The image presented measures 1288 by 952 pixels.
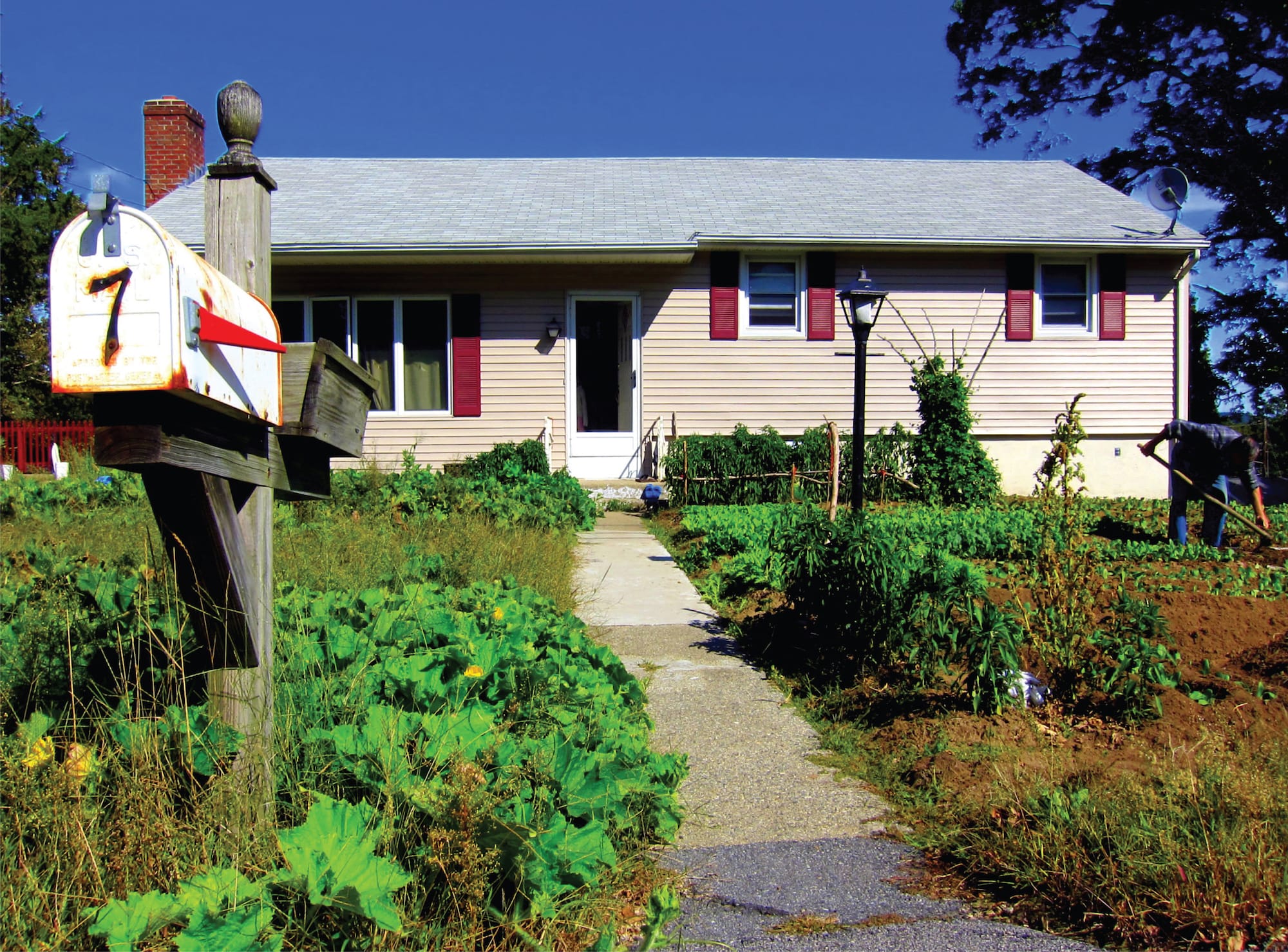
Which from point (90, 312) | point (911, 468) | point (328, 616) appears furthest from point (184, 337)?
point (911, 468)

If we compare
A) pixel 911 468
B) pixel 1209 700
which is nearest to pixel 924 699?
pixel 1209 700

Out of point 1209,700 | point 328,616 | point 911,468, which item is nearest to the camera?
point 328,616

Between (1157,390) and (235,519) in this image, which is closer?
(235,519)

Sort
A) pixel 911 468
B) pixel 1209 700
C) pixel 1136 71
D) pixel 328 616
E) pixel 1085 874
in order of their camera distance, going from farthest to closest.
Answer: pixel 1136 71
pixel 911 468
pixel 1209 700
pixel 328 616
pixel 1085 874

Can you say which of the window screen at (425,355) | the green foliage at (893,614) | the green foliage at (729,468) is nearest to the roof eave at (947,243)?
the green foliage at (729,468)

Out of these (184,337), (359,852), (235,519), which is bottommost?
(359,852)

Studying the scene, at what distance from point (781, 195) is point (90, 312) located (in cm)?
1461

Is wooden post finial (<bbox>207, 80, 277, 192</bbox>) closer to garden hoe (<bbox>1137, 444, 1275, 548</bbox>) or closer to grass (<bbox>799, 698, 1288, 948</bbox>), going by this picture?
grass (<bbox>799, 698, 1288, 948</bbox>)

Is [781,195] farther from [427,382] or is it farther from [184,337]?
[184,337]

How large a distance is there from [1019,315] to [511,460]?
7.61 m

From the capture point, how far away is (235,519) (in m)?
2.32

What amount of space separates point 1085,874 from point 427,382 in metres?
12.2

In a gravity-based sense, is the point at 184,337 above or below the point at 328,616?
above

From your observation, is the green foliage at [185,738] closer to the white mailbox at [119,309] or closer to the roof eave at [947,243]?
the white mailbox at [119,309]
